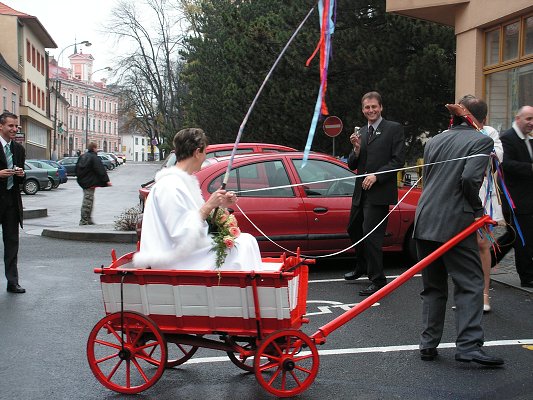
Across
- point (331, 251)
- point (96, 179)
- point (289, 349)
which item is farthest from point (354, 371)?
point (96, 179)

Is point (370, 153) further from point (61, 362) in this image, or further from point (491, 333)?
point (61, 362)

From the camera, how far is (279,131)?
76.8 feet

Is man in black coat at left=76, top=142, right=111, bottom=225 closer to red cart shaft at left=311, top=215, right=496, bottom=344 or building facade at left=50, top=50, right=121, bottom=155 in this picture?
red cart shaft at left=311, top=215, right=496, bottom=344

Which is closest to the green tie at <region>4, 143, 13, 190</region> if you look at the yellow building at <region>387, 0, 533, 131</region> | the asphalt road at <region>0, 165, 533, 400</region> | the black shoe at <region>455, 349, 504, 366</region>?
the asphalt road at <region>0, 165, 533, 400</region>

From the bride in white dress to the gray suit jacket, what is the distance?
145cm

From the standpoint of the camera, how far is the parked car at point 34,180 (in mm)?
33250

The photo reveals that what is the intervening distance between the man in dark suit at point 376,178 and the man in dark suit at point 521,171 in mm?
1141

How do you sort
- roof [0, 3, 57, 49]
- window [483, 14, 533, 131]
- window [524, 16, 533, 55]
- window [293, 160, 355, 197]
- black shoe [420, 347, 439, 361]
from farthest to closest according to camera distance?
roof [0, 3, 57, 49], window [483, 14, 533, 131], window [524, 16, 533, 55], window [293, 160, 355, 197], black shoe [420, 347, 439, 361]

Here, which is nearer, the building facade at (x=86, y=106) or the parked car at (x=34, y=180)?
the parked car at (x=34, y=180)

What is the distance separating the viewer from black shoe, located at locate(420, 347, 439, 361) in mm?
5438

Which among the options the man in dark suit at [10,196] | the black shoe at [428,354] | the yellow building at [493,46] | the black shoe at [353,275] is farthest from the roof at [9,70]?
the black shoe at [428,354]

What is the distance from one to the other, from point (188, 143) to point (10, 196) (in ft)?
13.5

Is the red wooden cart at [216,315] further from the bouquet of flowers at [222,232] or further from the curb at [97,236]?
the curb at [97,236]

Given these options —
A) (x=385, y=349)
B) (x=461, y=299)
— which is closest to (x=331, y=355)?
(x=385, y=349)
